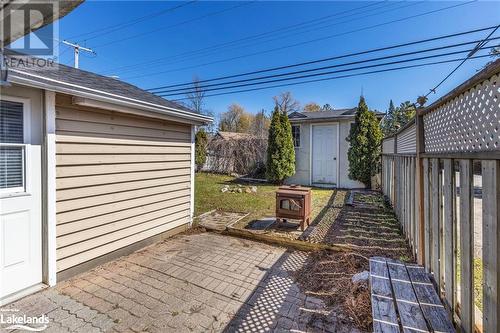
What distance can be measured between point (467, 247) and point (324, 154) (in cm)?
946

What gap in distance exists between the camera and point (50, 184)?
9.02 ft

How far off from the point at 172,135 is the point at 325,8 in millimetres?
6425

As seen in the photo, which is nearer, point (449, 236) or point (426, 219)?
point (449, 236)

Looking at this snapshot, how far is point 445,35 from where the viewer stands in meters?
6.47

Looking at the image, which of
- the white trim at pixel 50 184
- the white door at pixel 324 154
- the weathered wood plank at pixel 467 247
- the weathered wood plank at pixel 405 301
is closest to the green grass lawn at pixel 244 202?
the white door at pixel 324 154

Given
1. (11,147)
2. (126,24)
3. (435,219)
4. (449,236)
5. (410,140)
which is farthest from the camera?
(126,24)

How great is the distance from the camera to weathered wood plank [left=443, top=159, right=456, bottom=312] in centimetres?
191

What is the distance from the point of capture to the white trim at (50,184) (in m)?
2.71

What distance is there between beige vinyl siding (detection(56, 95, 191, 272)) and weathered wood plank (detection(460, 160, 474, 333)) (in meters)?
3.91

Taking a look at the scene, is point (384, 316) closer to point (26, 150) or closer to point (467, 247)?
point (467, 247)

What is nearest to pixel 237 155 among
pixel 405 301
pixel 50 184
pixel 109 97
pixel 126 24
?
pixel 126 24

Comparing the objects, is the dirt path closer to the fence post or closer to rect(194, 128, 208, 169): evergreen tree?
the fence post

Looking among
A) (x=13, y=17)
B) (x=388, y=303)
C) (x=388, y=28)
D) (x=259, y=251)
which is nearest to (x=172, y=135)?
(x=259, y=251)

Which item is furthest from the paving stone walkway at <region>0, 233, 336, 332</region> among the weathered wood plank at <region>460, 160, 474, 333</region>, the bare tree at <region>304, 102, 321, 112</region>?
the bare tree at <region>304, 102, 321, 112</region>
